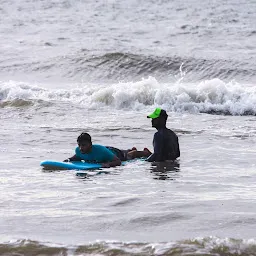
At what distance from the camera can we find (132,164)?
11.6 meters

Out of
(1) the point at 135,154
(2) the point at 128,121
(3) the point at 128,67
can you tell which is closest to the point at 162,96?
(2) the point at 128,121

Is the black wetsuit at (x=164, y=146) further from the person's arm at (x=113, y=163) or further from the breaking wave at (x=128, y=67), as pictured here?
the breaking wave at (x=128, y=67)

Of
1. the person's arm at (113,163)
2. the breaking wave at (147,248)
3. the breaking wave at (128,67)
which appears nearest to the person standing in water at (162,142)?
the person's arm at (113,163)

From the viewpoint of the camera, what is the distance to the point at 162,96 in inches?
779

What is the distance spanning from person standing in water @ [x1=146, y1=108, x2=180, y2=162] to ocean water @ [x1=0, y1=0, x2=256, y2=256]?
0.63ft

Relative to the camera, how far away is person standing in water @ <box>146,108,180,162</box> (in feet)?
38.6

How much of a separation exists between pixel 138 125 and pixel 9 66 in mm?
11312

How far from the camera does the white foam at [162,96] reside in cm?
1877

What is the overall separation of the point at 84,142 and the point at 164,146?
4.31ft

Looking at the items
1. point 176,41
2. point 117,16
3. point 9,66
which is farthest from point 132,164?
point 117,16

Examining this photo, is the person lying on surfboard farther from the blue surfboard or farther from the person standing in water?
the person standing in water

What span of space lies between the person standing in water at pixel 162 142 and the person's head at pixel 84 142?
39.3 inches

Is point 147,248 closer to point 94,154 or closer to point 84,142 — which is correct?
point 84,142

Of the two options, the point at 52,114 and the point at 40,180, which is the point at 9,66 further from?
the point at 40,180
